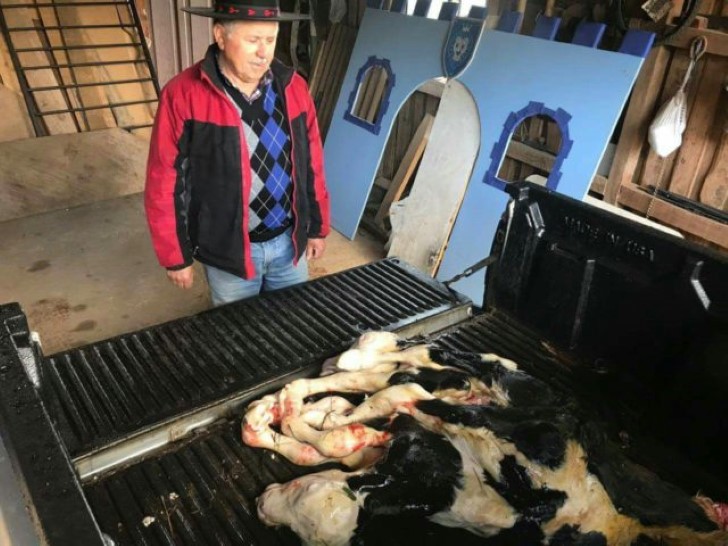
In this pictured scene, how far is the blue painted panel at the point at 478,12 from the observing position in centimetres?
365

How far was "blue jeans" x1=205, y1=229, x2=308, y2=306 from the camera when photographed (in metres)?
2.40

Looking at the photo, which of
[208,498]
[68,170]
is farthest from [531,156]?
[68,170]

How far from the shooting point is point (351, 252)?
4.63 meters

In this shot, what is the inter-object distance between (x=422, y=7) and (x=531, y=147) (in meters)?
1.35

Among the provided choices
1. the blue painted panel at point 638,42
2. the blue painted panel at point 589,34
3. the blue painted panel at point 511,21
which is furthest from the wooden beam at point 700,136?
the blue painted panel at point 511,21

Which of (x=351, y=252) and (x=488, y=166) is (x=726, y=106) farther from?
(x=351, y=252)

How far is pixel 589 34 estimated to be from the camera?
10.3 ft

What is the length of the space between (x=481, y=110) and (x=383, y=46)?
1.19 meters

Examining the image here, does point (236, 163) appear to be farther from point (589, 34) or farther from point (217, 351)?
point (589, 34)

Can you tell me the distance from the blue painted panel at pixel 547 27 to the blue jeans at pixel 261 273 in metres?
2.13

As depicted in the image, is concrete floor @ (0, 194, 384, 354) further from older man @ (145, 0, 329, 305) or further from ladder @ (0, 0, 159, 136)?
older man @ (145, 0, 329, 305)

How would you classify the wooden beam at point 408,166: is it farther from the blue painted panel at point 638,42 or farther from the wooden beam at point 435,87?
the blue painted panel at point 638,42

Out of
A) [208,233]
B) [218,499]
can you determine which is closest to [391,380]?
[218,499]

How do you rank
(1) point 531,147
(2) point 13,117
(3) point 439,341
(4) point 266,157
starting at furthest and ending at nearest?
(2) point 13,117 < (1) point 531,147 < (4) point 266,157 < (3) point 439,341
